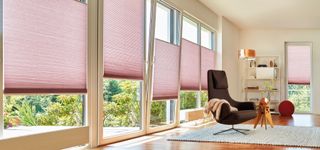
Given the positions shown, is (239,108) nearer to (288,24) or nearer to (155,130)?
(155,130)

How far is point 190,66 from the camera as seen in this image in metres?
8.21

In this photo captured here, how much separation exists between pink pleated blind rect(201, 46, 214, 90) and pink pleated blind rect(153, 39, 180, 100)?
177cm

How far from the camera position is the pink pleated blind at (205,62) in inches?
357

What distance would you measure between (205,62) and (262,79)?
357cm

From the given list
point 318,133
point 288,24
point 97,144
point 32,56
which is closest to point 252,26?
point 288,24

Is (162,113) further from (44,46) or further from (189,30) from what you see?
(44,46)

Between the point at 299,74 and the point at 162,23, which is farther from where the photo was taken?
the point at 299,74

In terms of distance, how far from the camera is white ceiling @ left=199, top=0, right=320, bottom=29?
8.62m

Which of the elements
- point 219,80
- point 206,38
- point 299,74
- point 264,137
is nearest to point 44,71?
point 264,137

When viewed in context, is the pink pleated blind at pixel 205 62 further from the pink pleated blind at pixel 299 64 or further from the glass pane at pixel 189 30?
the pink pleated blind at pixel 299 64

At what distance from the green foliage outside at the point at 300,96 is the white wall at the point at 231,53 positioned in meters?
1.72

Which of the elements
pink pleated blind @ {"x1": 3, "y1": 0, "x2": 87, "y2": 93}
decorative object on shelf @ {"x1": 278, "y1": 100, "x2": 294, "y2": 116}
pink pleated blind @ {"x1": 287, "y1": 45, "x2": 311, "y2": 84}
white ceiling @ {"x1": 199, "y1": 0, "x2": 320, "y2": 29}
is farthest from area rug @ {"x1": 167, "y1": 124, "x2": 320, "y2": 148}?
pink pleated blind @ {"x1": 287, "y1": 45, "x2": 311, "y2": 84}

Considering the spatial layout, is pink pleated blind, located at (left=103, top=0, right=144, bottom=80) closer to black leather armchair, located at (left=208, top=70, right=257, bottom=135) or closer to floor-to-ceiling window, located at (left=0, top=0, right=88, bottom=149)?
floor-to-ceiling window, located at (left=0, top=0, right=88, bottom=149)

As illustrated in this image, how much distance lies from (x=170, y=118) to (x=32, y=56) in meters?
4.04
